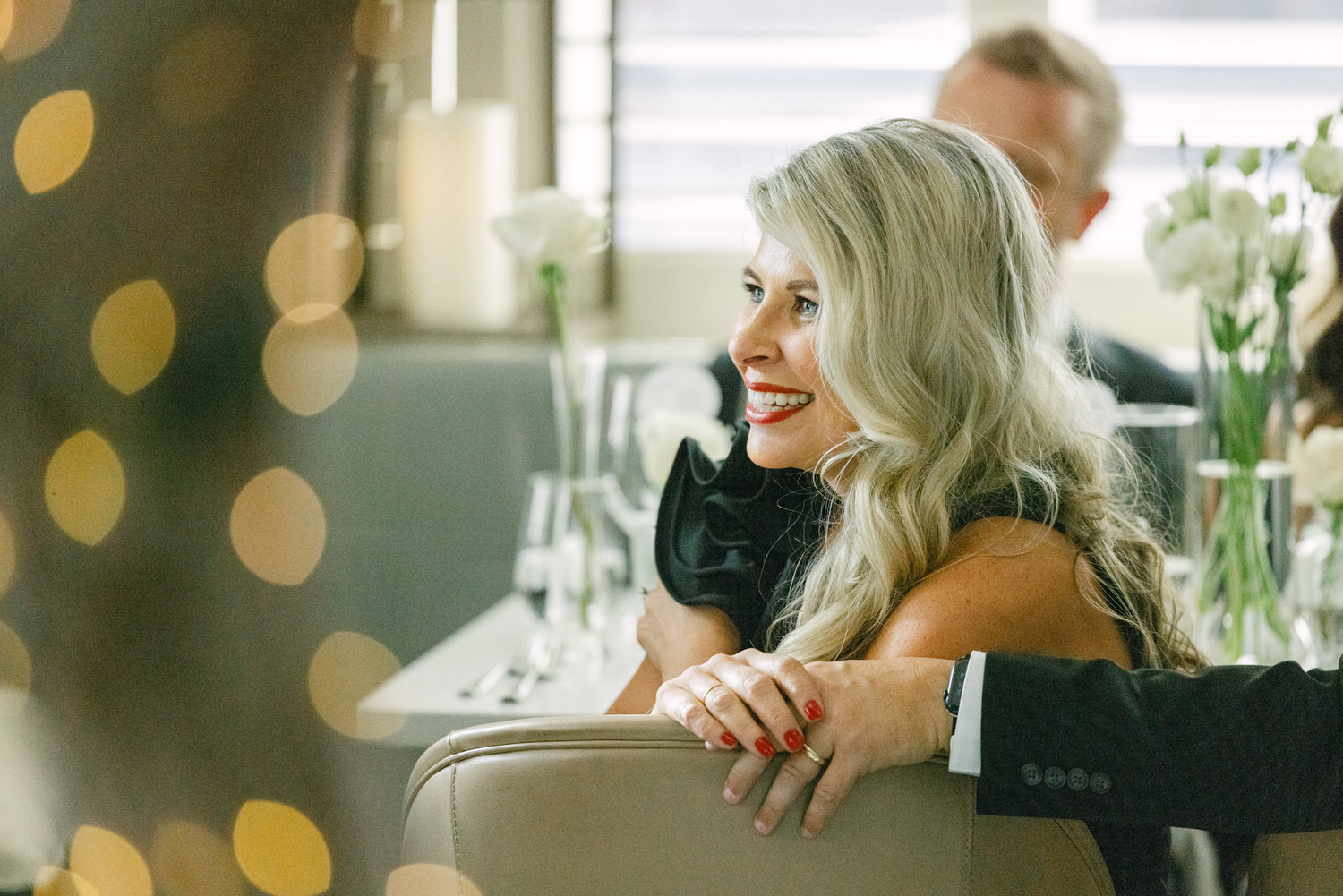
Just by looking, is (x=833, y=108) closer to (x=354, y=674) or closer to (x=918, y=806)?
(x=354, y=674)

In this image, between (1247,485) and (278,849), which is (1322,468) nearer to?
(1247,485)

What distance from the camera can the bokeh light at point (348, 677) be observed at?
0.48 metres

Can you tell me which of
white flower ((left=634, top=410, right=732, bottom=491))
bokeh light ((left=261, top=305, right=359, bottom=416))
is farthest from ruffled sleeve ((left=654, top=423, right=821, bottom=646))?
bokeh light ((left=261, top=305, right=359, bottom=416))

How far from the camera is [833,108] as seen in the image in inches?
113

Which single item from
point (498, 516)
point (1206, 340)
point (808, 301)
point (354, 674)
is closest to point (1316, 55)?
point (1206, 340)

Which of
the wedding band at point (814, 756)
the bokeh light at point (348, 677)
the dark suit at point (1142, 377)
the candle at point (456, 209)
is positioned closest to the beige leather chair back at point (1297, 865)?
the wedding band at point (814, 756)

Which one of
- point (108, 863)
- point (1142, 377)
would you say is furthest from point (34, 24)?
point (1142, 377)

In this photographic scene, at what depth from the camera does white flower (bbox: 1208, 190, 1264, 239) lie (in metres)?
1.23

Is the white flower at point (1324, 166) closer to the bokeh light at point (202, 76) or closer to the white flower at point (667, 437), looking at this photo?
the white flower at point (667, 437)

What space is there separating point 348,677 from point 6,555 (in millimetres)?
956

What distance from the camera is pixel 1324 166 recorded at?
1.19 m

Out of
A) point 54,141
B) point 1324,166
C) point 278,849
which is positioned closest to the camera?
point 54,141

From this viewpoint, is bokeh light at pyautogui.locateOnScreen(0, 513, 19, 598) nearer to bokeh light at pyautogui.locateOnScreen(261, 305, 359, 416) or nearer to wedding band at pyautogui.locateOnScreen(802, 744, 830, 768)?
bokeh light at pyautogui.locateOnScreen(261, 305, 359, 416)

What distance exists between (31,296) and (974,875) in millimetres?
530
